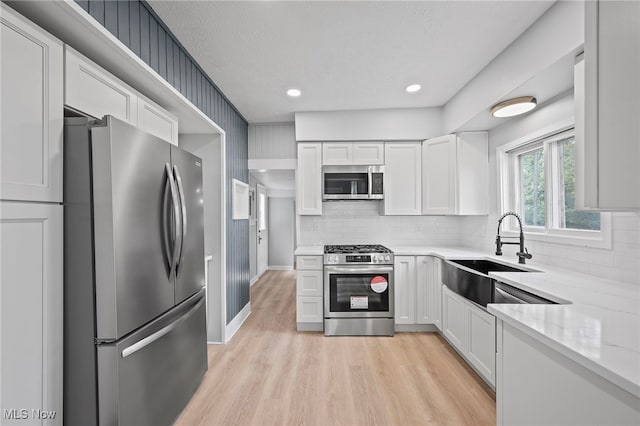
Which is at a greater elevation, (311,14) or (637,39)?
(311,14)

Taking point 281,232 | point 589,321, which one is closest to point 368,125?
point 589,321

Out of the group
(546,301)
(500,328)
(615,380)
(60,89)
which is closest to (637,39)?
(615,380)

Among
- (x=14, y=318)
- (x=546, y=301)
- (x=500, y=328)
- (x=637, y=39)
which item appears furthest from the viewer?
(x=546, y=301)

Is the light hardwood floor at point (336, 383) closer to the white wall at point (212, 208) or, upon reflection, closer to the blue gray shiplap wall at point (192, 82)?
the white wall at point (212, 208)

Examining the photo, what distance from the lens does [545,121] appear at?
225 cm

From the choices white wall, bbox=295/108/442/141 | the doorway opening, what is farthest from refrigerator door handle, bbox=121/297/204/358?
the doorway opening

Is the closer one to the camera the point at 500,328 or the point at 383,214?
the point at 500,328

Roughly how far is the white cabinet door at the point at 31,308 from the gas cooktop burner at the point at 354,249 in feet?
7.67

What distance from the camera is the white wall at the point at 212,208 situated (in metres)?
2.79

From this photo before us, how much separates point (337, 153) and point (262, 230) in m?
3.39

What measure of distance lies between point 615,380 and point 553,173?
2241 mm

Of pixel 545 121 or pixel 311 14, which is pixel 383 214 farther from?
pixel 311 14

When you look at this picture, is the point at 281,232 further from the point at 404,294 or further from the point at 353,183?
the point at 404,294

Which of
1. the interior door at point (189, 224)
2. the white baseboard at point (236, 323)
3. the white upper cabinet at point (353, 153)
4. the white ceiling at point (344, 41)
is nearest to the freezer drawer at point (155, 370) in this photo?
the interior door at point (189, 224)
